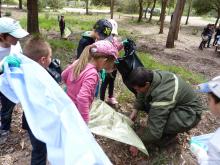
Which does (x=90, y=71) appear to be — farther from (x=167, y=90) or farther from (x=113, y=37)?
(x=113, y=37)

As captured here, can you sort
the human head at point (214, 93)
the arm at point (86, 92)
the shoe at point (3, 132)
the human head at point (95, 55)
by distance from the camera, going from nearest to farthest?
the human head at point (214, 93), the arm at point (86, 92), the human head at point (95, 55), the shoe at point (3, 132)

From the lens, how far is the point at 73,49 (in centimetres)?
909

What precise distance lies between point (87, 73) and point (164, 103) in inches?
38.6

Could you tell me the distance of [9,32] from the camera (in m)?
3.38

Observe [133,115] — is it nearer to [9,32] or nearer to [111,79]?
[111,79]

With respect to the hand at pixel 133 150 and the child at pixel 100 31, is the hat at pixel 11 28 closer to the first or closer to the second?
the child at pixel 100 31

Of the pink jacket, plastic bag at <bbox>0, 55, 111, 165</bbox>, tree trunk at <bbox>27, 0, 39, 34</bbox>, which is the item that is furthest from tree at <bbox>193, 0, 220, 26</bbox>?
plastic bag at <bbox>0, 55, 111, 165</bbox>

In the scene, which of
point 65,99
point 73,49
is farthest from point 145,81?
point 73,49

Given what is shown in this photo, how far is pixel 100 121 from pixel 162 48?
9363 mm

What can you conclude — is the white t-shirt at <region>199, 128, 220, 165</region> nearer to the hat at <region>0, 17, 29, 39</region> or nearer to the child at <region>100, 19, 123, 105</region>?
the hat at <region>0, 17, 29, 39</region>

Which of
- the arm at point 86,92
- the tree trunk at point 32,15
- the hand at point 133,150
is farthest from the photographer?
the tree trunk at point 32,15

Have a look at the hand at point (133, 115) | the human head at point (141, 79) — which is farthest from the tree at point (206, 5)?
the human head at point (141, 79)

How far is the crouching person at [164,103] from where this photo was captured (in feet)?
10.8

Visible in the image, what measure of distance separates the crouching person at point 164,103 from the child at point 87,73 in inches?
16.6
